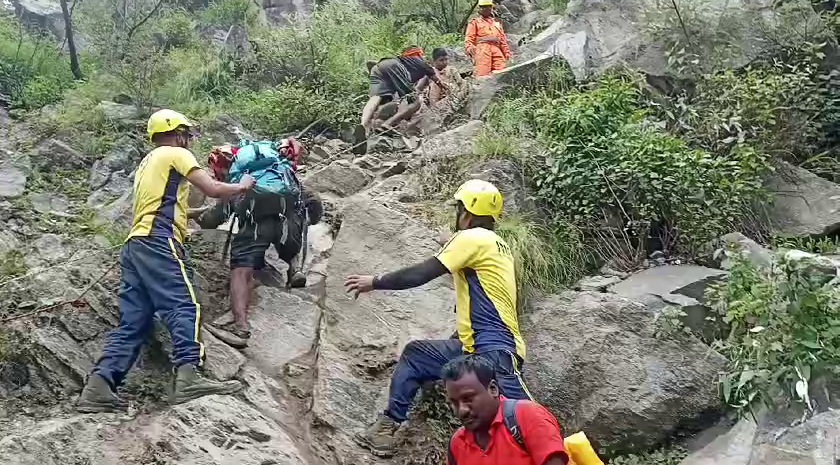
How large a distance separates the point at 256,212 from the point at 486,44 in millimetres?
5844

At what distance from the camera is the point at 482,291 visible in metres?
4.73

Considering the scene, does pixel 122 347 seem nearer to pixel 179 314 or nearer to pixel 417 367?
pixel 179 314

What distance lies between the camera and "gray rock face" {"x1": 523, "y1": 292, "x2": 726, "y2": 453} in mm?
5152

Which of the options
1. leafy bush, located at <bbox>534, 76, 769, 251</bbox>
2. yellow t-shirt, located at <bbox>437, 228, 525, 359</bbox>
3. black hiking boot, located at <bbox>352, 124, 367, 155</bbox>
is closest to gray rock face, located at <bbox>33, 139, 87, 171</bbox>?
black hiking boot, located at <bbox>352, 124, 367, 155</bbox>

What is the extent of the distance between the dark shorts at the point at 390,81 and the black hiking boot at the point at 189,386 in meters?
6.04

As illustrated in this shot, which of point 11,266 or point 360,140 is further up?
point 11,266

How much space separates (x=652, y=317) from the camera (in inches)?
217

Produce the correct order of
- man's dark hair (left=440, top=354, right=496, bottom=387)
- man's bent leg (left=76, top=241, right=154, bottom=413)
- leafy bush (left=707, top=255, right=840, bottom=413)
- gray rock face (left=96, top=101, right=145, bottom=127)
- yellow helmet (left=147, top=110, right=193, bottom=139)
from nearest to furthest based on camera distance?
1. man's dark hair (left=440, top=354, right=496, bottom=387)
2. leafy bush (left=707, top=255, right=840, bottom=413)
3. man's bent leg (left=76, top=241, right=154, bottom=413)
4. yellow helmet (left=147, top=110, right=193, bottom=139)
5. gray rock face (left=96, top=101, right=145, bottom=127)

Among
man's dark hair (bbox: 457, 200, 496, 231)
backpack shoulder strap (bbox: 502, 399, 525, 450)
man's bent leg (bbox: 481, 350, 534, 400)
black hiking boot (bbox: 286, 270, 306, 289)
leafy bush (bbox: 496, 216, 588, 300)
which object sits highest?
backpack shoulder strap (bbox: 502, 399, 525, 450)

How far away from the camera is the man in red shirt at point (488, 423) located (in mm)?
3143

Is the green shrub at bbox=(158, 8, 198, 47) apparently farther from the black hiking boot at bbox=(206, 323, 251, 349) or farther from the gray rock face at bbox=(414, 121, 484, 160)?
the black hiking boot at bbox=(206, 323, 251, 349)

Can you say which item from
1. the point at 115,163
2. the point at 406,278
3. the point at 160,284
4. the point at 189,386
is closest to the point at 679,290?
the point at 406,278

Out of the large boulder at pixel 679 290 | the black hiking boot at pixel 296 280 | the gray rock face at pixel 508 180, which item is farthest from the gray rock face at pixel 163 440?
the gray rock face at pixel 508 180

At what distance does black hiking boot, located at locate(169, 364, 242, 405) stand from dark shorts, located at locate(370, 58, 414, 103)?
19.8ft
